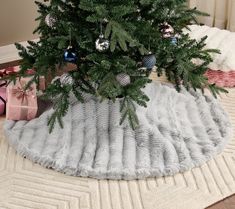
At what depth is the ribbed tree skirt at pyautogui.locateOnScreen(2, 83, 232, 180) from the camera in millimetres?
1611

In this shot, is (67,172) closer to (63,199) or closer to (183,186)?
(63,199)

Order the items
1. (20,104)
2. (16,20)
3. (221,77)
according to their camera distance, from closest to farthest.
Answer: (20,104), (221,77), (16,20)

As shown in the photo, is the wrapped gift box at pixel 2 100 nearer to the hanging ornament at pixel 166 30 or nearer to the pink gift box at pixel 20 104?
the pink gift box at pixel 20 104

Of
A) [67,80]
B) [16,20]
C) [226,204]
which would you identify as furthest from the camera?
[16,20]

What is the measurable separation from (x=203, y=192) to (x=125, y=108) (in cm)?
39

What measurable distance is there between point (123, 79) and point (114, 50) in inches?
4.8

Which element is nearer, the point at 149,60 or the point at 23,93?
the point at 149,60

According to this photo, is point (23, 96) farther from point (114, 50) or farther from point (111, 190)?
point (111, 190)

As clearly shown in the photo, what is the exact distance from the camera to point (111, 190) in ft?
5.02

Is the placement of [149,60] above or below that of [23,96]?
above

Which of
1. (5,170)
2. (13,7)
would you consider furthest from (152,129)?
(13,7)

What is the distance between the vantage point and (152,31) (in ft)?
5.44

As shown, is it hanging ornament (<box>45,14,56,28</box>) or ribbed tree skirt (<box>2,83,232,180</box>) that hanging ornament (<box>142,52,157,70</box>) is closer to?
ribbed tree skirt (<box>2,83,232,180</box>)

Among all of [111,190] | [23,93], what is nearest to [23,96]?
[23,93]
